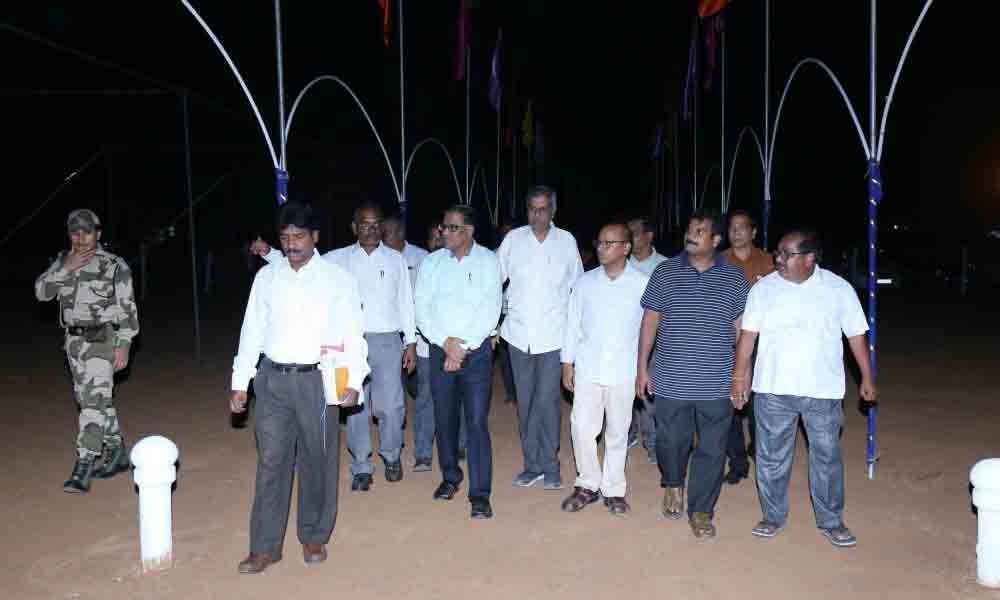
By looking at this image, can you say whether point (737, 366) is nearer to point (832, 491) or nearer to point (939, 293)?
point (832, 491)

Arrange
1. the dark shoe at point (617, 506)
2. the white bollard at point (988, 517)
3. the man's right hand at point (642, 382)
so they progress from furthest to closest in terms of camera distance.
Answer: the dark shoe at point (617, 506), the man's right hand at point (642, 382), the white bollard at point (988, 517)

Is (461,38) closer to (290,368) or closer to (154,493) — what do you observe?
(290,368)

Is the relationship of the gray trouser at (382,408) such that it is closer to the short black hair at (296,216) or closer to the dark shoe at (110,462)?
the dark shoe at (110,462)

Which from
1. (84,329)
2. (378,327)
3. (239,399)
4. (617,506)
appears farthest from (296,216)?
(617,506)

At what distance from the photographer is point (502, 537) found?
18.6ft

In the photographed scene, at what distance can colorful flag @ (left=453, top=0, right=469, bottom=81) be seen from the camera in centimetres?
1655

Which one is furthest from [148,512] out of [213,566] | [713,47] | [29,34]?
[713,47]

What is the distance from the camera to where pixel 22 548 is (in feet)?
18.0

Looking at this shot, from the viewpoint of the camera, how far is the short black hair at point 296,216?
4969 millimetres

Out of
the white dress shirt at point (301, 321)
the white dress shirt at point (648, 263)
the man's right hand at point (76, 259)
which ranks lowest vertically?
the white dress shirt at point (301, 321)

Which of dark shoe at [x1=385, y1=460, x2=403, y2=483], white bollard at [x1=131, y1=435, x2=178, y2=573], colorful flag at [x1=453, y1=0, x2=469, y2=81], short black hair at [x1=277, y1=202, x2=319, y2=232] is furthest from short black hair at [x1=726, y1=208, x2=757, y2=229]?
colorful flag at [x1=453, y1=0, x2=469, y2=81]

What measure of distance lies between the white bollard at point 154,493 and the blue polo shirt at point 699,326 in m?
2.94

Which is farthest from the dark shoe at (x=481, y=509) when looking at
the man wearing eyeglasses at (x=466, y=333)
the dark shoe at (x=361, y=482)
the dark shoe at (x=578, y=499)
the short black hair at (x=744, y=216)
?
the short black hair at (x=744, y=216)

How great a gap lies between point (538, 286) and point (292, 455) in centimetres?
229
